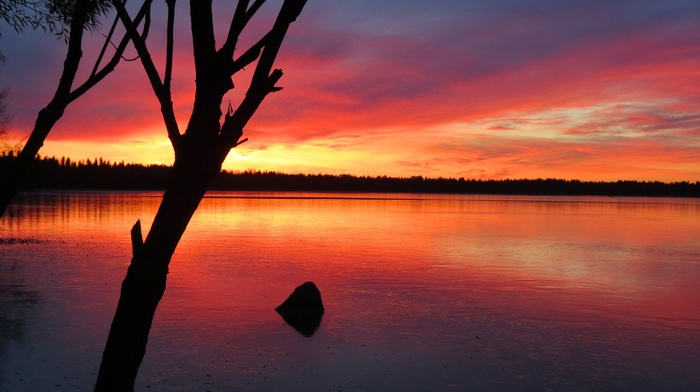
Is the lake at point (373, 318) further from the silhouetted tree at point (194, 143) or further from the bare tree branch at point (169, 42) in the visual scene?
the bare tree branch at point (169, 42)

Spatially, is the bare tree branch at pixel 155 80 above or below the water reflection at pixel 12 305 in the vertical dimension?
above

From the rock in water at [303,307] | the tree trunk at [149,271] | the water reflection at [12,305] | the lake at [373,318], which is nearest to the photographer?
the tree trunk at [149,271]

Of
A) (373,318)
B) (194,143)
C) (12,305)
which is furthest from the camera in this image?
(12,305)

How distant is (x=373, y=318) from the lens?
1529 centimetres

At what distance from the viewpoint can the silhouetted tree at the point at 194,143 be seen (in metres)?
3.69

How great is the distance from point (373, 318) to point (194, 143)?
12.1 metres

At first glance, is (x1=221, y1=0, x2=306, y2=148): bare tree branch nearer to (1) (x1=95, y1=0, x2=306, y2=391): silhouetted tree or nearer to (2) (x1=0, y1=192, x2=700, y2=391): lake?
(1) (x1=95, y1=0, x2=306, y2=391): silhouetted tree

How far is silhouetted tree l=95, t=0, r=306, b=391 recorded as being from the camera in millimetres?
3691

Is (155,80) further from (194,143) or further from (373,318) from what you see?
(373,318)

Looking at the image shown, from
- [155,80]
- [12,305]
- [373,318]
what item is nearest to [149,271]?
[155,80]

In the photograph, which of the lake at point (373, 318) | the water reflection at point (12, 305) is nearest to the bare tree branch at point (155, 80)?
the lake at point (373, 318)

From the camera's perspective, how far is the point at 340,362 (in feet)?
38.4

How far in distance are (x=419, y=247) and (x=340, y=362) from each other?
19905mm

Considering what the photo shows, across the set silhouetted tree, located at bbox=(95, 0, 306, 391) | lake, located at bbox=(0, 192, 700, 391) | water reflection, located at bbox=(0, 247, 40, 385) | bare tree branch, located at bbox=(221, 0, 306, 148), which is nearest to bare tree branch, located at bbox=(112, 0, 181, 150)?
silhouetted tree, located at bbox=(95, 0, 306, 391)
